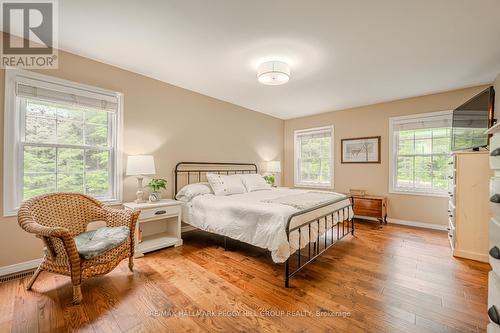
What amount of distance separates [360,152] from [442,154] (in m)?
1.37

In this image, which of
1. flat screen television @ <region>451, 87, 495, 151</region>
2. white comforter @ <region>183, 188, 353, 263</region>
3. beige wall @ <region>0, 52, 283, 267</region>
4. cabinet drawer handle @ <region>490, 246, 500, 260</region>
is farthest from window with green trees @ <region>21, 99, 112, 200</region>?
flat screen television @ <region>451, 87, 495, 151</region>

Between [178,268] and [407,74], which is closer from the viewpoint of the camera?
[178,268]

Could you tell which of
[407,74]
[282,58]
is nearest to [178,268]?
[282,58]

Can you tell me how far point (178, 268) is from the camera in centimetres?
252

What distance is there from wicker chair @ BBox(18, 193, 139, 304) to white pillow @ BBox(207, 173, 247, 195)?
139cm

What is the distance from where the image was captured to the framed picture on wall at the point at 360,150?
4.66 meters

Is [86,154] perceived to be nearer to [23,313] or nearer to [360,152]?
[23,313]

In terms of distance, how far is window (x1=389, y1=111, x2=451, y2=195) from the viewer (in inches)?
157

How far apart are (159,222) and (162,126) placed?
1.54 metres

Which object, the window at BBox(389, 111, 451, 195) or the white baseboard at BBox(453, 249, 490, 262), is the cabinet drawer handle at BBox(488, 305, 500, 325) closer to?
the white baseboard at BBox(453, 249, 490, 262)

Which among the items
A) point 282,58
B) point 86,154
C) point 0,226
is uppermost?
point 282,58

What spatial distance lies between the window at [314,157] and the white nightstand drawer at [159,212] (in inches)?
144

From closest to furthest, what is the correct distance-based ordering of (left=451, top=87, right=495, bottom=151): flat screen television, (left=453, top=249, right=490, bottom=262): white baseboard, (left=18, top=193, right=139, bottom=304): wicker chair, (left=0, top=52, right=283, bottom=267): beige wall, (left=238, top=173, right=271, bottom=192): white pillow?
(left=18, top=193, right=139, bottom=304): wicker chair
(left=0, top=52, right=283, bottom=267): beige wall
(left=453, top=249, right=490, bottom=262): white baseboard
(left=451, top=87, right=495, bottom=151): flat screen television
(left=238, top=173, right=271, bottom=192): white pillow

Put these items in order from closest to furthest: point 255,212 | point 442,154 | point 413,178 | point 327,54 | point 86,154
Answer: point 255,212, point 327,54, point 86,154, point 442,154, point 413,178
